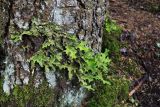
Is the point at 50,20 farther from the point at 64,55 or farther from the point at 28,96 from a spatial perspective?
the point at 28,96

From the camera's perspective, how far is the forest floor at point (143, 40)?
3853 mm

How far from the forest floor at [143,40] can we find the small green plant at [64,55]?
727 mm

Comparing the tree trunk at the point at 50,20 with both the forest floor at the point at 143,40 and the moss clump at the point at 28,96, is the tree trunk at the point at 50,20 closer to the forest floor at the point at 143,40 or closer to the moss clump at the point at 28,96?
the moss clump at the point at 28,96

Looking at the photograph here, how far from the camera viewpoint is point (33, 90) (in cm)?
321

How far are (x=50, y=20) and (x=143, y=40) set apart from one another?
1631 mm

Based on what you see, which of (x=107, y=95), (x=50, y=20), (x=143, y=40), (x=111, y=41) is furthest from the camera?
(x=143, y=40)

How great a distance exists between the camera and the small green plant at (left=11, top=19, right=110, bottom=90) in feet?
10.1

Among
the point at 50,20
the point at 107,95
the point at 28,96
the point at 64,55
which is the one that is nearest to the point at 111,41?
the point at 107,95

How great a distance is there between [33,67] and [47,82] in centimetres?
19

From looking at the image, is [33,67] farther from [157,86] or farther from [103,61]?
[157,86]

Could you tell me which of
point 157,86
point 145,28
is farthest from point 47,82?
point 145,28

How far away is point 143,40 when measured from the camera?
14.3 ft

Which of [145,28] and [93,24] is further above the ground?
[93,24]

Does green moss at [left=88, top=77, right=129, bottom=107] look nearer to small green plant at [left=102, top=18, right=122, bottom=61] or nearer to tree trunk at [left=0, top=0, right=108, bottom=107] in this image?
tree trunk at [left=0, top=0, right=108, bottom=107]
